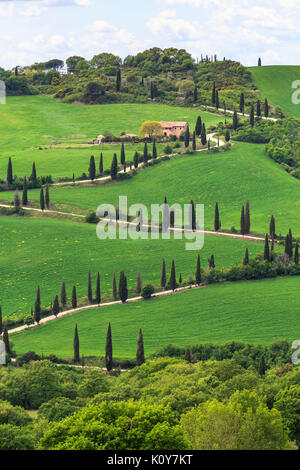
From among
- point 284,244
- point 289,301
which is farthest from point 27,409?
point 284,244

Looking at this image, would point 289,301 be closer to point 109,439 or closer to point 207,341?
point 207,341

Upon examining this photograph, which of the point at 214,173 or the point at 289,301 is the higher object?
the point at 214,173

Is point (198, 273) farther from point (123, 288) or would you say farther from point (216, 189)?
point (216, 189)

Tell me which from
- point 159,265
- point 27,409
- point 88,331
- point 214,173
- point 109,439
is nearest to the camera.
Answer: point 109,439

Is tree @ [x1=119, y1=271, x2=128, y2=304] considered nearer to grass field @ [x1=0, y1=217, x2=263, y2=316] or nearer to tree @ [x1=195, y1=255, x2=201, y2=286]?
grass field @ [x1=0, y1=217, x2=263, y2=316]

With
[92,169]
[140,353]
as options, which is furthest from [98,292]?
[92,169]
